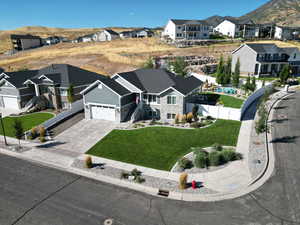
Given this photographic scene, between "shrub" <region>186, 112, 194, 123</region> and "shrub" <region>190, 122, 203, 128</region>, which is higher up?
"shrub" <region>186, 112, 194, 123</region>

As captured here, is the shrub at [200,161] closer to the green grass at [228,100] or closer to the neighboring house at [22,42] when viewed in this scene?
the green grass at [228,100]

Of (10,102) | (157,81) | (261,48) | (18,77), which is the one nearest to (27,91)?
(18,77)

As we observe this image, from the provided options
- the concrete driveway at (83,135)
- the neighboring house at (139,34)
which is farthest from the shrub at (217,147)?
the neighboring house at (139,34)

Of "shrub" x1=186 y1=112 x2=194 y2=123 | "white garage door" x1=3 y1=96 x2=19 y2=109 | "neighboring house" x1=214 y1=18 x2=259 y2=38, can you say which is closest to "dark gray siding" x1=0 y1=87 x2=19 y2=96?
"white garage door" x1=3 y1=96 x2=19 y2=109

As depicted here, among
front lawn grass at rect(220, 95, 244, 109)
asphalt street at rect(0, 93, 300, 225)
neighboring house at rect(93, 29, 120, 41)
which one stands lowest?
asphalt street at rect(0, 93, 300, 225)

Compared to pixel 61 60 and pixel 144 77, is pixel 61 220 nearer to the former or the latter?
pixel 144 77

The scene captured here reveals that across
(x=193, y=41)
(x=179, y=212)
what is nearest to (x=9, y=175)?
(x=179, y=212)

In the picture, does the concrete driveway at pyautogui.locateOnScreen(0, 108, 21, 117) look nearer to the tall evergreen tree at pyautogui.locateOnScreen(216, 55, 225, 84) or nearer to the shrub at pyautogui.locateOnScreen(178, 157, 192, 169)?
the shrub at pyautogui.locateOnScreen(178, 157, 192, 169)
